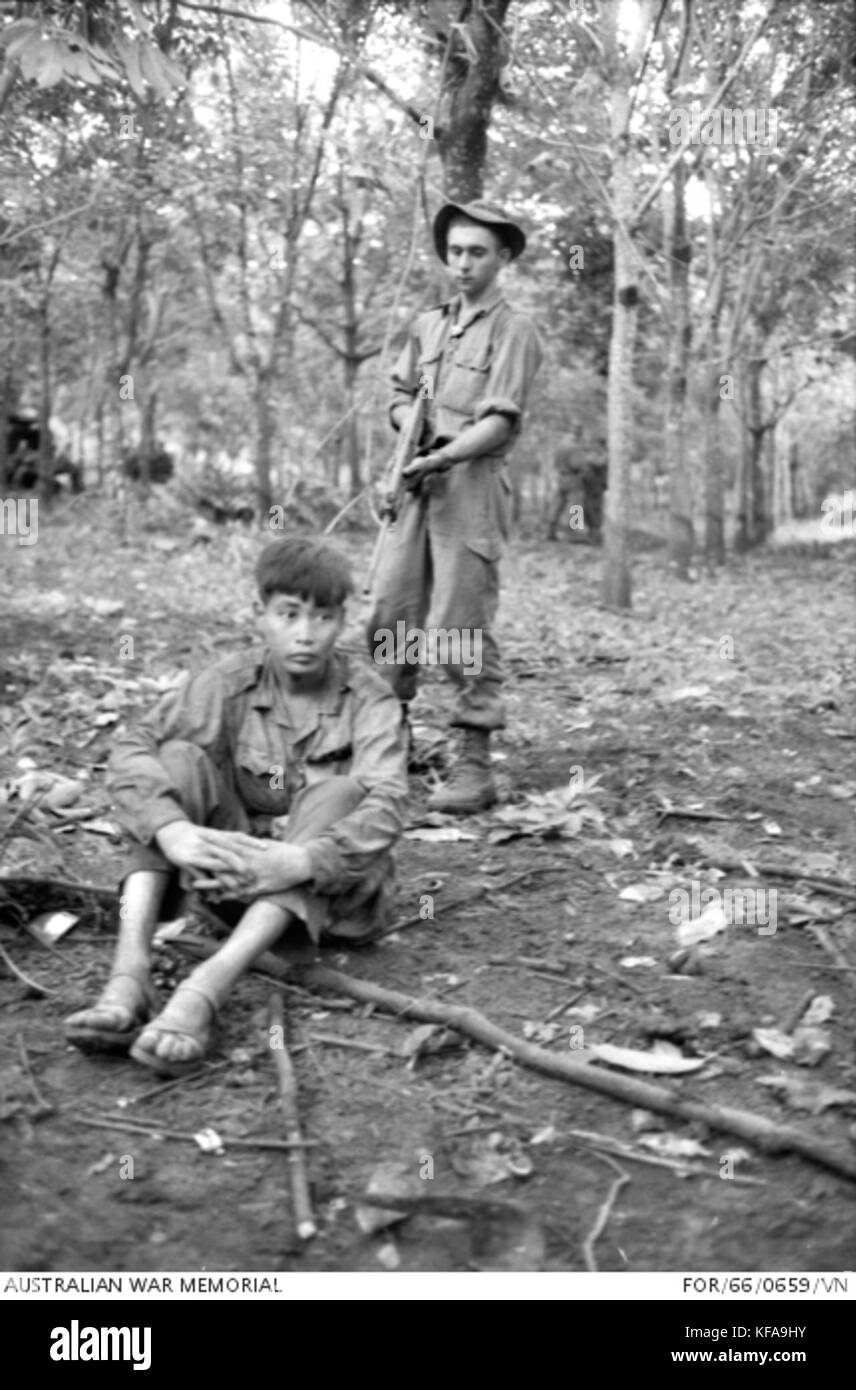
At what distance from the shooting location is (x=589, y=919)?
4.23 meters

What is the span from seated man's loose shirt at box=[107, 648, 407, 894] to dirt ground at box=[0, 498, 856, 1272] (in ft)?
1.55

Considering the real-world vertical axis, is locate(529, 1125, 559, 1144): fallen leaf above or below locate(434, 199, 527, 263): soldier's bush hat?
below

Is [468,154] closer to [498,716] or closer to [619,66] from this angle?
[498,716]

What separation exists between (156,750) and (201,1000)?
76 cm

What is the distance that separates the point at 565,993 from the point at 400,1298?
1.54m

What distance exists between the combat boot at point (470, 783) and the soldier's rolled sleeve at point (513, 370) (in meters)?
1.15

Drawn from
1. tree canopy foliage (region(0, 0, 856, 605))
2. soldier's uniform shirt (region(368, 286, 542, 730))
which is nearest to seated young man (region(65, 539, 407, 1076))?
soldier's uniform shirt (region(368, 286, 542, 730))

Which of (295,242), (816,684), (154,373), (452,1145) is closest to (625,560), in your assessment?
(816,684)

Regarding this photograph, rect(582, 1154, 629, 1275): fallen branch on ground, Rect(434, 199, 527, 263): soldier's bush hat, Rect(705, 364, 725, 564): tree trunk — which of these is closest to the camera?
Rect(582, 1154, 629, 1275): fallen branch on ground

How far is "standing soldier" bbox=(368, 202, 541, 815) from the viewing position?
5.08 m

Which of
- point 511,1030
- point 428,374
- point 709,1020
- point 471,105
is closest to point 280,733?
point 511,1030

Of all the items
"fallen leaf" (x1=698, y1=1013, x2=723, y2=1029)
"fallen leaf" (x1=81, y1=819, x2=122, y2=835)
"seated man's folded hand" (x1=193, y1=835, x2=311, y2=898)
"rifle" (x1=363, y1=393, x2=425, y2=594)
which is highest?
"rifle" (x1=363, y1=393, x2=425, y2=594)

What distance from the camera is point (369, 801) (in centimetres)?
355

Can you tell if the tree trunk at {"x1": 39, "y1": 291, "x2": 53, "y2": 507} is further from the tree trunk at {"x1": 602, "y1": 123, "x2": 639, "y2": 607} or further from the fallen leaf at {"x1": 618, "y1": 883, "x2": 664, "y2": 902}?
the fallen leaf at {"x1": 618, "y1": 883, "x2": 664, "y2": 902}
